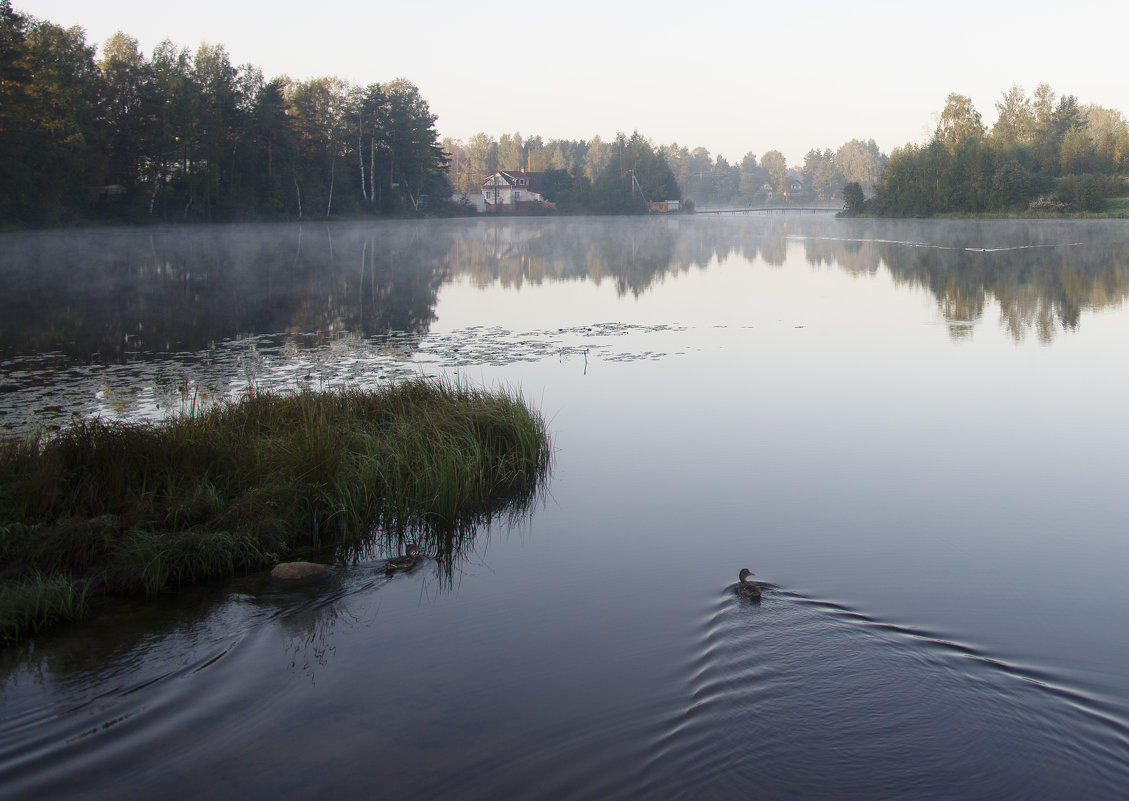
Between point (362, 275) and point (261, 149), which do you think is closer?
point (362, 275)

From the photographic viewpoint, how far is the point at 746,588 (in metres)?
7.65

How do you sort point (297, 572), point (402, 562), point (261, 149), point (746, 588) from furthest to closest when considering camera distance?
1. point (261, 149)
2. point (402, 562)
3. point (297, 572)
4. point (746, 588)

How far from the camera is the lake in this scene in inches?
218

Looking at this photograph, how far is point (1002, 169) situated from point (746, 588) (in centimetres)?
11014

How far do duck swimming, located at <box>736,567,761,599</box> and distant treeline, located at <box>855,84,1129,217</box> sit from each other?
108 metres

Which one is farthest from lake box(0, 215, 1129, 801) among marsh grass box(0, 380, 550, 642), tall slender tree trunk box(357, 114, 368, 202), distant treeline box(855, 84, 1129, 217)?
distant treeline box(855, 84, 1129, 217)

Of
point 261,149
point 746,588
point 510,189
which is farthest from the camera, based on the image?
point 510,189

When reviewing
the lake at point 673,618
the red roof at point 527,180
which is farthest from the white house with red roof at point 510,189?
the lake at point 673,618

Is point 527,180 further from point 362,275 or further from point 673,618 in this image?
point 673,618

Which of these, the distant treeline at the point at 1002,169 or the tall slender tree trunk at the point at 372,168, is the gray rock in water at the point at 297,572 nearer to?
the tall slender tree trunk at the point at 372,168

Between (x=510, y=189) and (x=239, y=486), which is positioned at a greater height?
(x=510, y=189)

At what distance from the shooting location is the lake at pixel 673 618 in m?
5.54

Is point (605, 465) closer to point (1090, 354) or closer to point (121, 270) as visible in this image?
point (1090, 354)

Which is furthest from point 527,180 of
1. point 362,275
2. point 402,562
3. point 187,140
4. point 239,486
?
point 402,562
